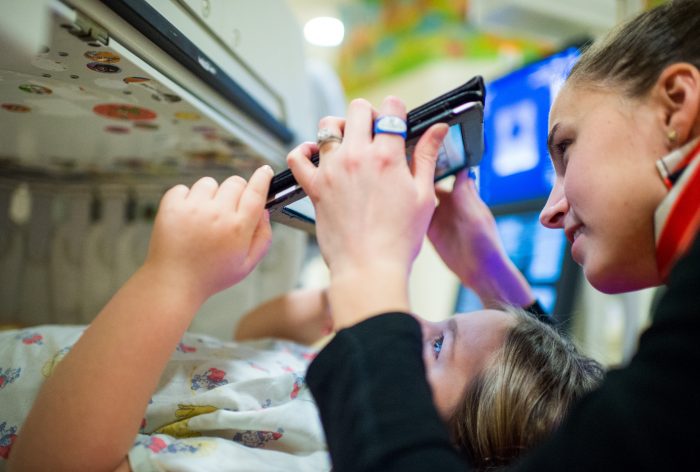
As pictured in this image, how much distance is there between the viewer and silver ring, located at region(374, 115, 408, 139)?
506 mm

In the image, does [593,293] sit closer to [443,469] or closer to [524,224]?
[524,224]

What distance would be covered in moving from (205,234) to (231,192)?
0.06 metres

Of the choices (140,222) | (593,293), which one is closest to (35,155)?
(140,222)

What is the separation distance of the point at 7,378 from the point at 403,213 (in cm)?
60

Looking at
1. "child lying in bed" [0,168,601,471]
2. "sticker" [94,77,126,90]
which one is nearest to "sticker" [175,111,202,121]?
"sticker" [94,77,126,90]

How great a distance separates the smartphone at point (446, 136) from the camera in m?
0.55

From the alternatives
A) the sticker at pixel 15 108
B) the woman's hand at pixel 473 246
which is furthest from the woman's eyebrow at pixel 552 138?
the sticker at pixel 15 108

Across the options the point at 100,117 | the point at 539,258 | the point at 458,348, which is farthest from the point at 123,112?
the point at 539,258

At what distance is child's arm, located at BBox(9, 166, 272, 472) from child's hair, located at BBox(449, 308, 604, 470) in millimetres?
351

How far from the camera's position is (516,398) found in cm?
64

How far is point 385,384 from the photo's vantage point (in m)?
0.41

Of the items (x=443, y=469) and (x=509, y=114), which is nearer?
(x=443, y=469)

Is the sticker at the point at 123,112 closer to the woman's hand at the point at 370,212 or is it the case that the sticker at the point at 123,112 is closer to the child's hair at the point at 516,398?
the woman's hand at the point at 370,212

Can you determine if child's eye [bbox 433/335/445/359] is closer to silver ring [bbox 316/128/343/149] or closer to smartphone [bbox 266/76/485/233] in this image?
smartphone [bbox 266/76/485/233]
